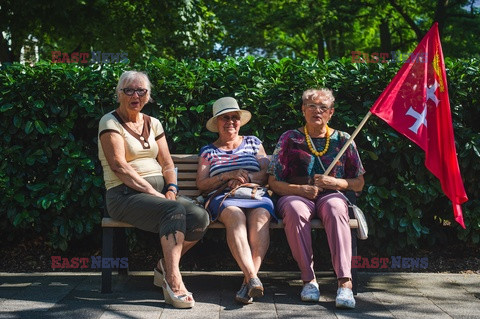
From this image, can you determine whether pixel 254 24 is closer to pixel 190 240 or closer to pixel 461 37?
pixel 461 37

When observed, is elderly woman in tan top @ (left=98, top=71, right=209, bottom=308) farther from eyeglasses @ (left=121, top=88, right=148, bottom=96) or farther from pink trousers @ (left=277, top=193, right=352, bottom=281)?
pink trousers @ (left=277, top=193, right=352, bottom=281)

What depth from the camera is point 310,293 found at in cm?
469

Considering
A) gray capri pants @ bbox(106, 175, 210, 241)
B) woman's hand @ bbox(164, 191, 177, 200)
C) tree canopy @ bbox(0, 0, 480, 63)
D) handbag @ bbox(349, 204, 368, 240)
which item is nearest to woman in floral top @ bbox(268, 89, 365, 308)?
handbag @ bbox(349, 204, 368, 240)

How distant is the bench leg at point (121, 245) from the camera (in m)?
5.45

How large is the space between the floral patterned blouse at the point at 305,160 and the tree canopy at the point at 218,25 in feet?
11.9

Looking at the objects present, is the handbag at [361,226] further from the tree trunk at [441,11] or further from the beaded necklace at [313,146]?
the tree trunk at [441,11]

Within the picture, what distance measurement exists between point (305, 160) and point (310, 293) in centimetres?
113

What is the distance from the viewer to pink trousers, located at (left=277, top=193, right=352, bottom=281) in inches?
187

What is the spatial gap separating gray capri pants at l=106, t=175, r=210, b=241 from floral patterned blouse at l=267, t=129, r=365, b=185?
0.81 meters

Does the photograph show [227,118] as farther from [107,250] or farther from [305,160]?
[107,250]

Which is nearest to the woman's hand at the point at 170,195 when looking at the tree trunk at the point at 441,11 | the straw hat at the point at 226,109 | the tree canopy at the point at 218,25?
the straw hat at the point at 226,109

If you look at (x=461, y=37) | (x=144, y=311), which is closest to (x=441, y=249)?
(x=144, y=311)

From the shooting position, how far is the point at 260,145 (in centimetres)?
556

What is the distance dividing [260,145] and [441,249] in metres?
2.30
